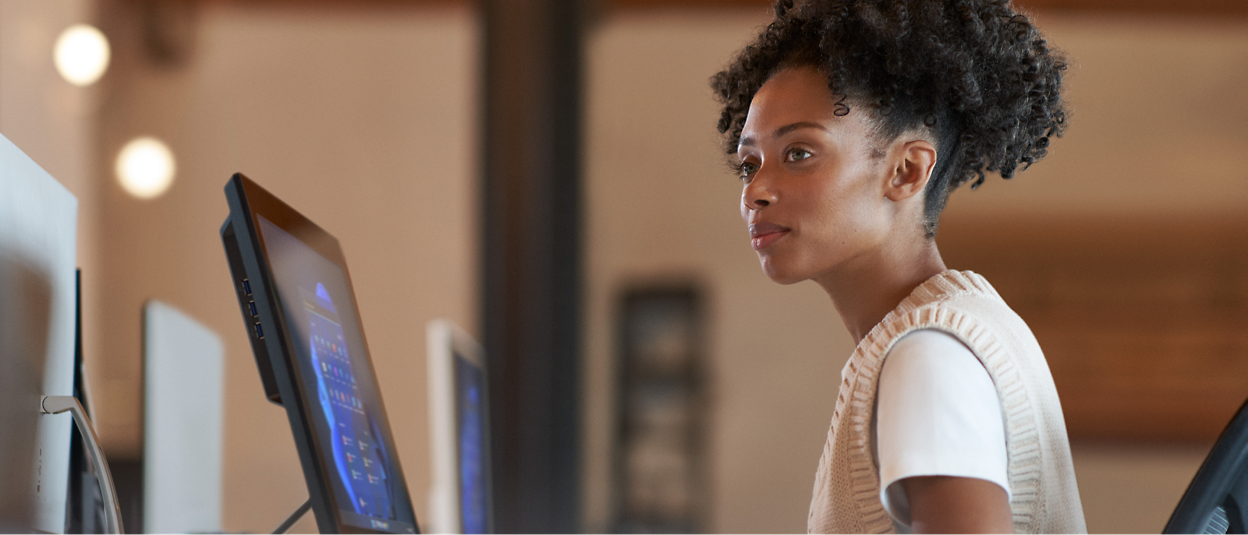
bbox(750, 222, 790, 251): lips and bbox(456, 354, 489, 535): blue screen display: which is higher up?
bbox(750, 222, 790, 251): lips

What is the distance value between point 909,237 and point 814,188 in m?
0.10

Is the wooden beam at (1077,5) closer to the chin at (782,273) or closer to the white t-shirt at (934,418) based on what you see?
the chin at (782,273)

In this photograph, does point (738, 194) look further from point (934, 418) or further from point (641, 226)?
point (934, 418)

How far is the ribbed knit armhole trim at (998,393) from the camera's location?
0.69 meters

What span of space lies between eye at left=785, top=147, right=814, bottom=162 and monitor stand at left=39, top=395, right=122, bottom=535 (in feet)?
2.01

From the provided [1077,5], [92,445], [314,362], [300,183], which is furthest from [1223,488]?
[300,183]

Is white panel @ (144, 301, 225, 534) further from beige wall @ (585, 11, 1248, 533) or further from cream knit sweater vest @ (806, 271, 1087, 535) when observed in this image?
beige wall @ (585, 11, 1248, 533)

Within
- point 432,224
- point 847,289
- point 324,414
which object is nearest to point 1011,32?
point 847,289

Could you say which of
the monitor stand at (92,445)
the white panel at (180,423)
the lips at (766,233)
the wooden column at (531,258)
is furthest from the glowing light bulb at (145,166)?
the lips at (766,233)

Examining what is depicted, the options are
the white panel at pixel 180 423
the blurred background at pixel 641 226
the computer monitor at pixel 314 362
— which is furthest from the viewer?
the blurred background at pixel 641 226

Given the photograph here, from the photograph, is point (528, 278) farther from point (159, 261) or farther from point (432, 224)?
point (159, 261)

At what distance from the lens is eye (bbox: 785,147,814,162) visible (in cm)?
81

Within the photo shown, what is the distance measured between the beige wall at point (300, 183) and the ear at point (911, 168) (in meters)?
2.85

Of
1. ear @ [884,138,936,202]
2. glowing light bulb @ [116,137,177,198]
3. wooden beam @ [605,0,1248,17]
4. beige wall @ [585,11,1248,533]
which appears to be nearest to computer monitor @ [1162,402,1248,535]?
ear @ [884,138,936,202]
